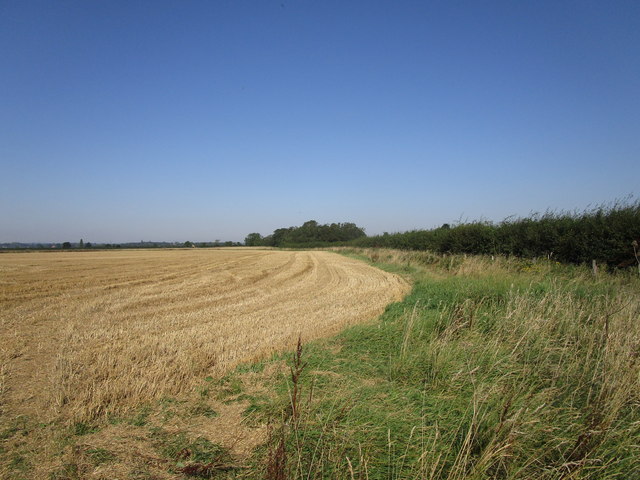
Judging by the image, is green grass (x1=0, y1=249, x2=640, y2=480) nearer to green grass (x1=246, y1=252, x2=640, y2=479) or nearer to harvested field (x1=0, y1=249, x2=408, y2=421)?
green grass (x1=246, y1=252, x2=640, y2=479)

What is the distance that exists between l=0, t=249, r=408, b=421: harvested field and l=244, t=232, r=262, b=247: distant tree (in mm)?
130727

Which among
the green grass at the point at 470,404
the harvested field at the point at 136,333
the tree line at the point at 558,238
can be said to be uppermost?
the tree line at the point at 558,238

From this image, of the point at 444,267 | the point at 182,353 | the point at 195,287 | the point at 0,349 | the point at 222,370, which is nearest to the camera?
the point at 222,370

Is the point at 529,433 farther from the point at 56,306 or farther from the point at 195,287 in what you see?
the point at 195,287

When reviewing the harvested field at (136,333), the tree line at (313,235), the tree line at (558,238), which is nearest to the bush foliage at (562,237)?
the tree line at (558,238)

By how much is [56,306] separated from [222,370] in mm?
7708

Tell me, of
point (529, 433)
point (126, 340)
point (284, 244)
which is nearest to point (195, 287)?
point (126, 340)

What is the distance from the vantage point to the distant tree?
14404cm

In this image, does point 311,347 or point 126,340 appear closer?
point 311,347

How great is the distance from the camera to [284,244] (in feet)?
396

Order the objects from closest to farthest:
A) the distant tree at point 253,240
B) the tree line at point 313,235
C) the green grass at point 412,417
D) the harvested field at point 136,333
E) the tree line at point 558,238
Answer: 1. the green grass at point 412,417
2. the harvested field at point 136,333
3. the tree line at point 558,238
4. the tree line at point 313,235
5. the distant tree at point 253,240

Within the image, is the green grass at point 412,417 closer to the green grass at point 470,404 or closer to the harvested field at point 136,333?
the green grass at point 470,404

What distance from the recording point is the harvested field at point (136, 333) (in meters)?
4.15

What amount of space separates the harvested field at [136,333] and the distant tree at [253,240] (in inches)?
5147
